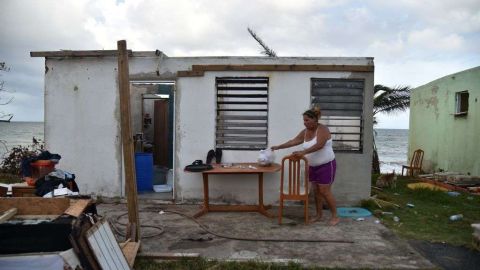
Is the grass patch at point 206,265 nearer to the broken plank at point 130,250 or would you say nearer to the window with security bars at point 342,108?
the broken plank at point 130,250

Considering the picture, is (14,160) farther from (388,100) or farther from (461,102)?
(461,102)

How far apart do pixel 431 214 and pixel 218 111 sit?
4.43 metres

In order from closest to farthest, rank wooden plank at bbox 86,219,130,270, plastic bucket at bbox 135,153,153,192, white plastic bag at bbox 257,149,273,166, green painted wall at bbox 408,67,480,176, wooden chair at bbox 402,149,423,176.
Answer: wooden plank at bbox 86,219,130,270 → white plastic bag at bbox 257,149,273,166 → plastic bucket at bbox 135,153,153,192 → green painted wall at bbox 408,67,480,176 → wooden chair at bbox 402,149,423,176

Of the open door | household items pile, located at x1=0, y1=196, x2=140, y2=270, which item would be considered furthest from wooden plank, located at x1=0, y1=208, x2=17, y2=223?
the open door

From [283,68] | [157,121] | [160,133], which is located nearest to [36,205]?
[283,68]

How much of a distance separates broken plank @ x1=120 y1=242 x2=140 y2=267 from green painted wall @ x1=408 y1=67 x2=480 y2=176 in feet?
33.3

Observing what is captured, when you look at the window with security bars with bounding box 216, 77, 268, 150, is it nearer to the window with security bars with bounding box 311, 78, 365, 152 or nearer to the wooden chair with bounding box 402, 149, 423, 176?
the window with security bars with bounding box 311, 78, 365, 152

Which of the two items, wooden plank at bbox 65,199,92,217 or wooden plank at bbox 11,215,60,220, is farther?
wooden plank at bbox 11,215,60,220

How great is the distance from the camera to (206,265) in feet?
14.2

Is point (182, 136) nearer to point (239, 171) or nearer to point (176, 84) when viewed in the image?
point (176, 84)

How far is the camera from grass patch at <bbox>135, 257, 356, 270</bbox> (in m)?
4.26

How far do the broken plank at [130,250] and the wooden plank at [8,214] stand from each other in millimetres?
1196

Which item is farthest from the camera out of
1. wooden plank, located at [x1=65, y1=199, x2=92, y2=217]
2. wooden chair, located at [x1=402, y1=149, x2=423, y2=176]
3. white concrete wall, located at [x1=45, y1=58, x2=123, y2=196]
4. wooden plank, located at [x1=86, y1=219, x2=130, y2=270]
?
wooden chair, located at [x1=402, y1=149, x2=423, y2=176]

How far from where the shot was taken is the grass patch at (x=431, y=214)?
5691mm
